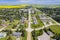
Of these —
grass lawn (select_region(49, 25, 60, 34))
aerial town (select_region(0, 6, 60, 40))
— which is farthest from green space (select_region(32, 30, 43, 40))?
grass lawn (select_region(49, 25, 60, 34))

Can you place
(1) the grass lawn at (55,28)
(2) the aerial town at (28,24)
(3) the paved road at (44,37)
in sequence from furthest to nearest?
(1) the grass lawn at (55,28) < (2) the aerial town at (28,24) < (3) the paved road at (44,37)

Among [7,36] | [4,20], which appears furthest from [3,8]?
[7,36]

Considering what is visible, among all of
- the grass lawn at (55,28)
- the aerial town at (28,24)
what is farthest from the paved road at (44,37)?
the grass lawn at (55,28)

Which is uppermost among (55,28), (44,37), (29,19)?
(29,19)

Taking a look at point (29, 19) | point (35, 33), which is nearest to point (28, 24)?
point (29, 19)

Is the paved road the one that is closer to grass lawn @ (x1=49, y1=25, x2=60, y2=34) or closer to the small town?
the small town

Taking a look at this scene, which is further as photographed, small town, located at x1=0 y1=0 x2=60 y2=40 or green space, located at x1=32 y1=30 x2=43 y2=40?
small town, located at x1=0 y1=0 x2=60 y2=40

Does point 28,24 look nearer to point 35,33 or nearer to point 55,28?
point 35,33

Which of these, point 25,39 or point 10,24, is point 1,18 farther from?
point 25,39

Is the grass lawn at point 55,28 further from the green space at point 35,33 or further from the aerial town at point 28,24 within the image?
the green space at point 35,33

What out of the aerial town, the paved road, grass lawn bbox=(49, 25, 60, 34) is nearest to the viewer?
the paved road
